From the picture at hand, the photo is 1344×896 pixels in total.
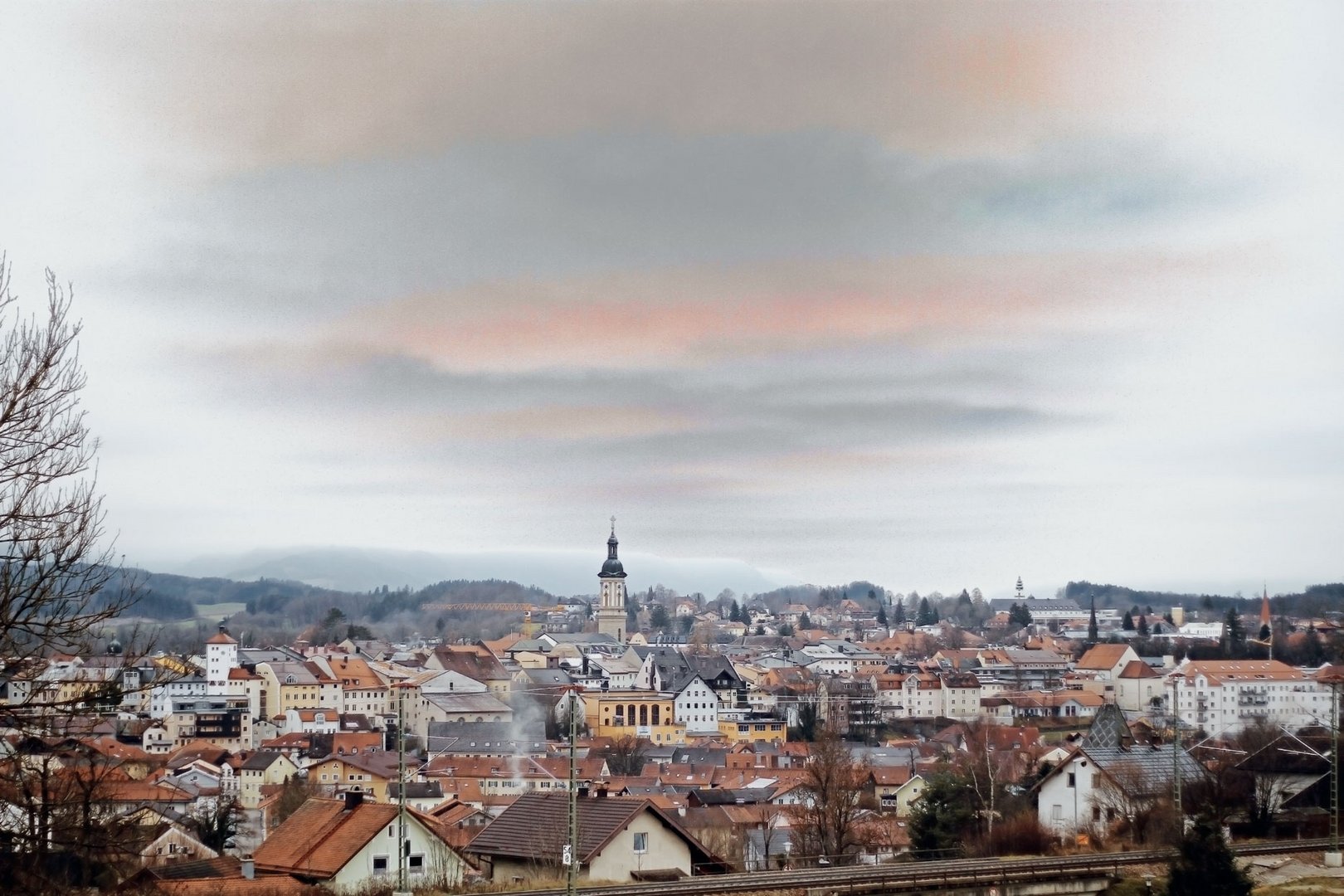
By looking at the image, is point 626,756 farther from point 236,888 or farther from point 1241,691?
point 236,888

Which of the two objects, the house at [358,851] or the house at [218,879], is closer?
the house at [218,879]

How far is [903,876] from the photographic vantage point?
22844 mm

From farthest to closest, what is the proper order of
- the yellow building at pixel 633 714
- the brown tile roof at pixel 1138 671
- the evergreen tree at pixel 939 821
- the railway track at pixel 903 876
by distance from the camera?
the brown tile roof at pixel 1138 671 < the yellow building at pixel 633 714 < the evergreen tree at pixel 939 821 < the railway track at pixel 903 876

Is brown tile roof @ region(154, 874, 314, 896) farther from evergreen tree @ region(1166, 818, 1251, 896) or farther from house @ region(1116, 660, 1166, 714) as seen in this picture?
house @ region(1116, 660, 1166, 714)

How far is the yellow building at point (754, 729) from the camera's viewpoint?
91.2m

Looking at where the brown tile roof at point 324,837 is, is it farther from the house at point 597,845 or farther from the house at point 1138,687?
the house at point 1138,687

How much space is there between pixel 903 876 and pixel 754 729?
238 ft

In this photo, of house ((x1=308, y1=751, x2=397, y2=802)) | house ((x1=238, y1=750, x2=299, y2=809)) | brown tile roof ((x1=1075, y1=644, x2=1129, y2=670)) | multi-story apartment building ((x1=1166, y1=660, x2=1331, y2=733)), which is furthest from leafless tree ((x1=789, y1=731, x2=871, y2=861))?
brown tile roof ((x1=1075, y1=644, x2=1129, y2=670))

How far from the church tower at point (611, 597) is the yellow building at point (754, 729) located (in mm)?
65891

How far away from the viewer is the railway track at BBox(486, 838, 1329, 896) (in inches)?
843

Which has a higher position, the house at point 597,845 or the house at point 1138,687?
the house at point 597,845

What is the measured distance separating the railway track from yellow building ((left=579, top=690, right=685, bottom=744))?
7053 centimetres

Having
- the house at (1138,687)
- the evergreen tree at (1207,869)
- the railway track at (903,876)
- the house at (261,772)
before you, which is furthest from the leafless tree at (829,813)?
the house at (1138,687)

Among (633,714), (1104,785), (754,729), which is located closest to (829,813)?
(1104,785)
